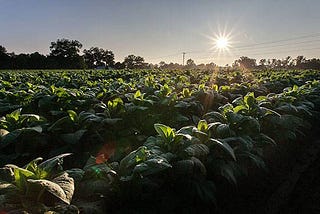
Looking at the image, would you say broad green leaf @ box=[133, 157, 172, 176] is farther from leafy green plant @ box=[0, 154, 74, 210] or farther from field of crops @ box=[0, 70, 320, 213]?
leafy green plant @ box=[0, 154, 74, 210]

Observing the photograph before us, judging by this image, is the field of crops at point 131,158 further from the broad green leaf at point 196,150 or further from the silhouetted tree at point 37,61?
the silhouetted tree at point 37,61

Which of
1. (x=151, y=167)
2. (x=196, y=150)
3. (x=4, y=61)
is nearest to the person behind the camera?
(x=151, y=167)

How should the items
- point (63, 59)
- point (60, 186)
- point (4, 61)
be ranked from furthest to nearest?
point (63, 59), point (4, 61), point (60, 186)

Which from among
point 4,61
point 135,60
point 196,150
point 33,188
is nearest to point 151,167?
point 196,150

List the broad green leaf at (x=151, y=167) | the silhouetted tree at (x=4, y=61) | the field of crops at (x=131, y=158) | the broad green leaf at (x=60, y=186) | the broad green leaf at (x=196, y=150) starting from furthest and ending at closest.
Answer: the silhouetted tree at (x=4, y=61), the broad green leaf at (x=196, y=150), the broad green leaf at (x=151, y=167), the field of crops at (x=131, y=158), the broad green leaf at (x=60, y=186)

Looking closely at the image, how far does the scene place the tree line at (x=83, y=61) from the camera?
176ft

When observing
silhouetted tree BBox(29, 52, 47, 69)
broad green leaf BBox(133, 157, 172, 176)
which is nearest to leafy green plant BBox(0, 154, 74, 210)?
broad green leaf BBox(133, 157, 172, 176)

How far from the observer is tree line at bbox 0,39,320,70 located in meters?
53.7

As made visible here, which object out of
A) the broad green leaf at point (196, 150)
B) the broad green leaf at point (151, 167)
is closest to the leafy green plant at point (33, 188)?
the broad green leaf at point (151, 167)

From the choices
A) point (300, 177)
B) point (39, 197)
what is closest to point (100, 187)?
point (39, 197)

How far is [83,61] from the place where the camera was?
64875 millimetres

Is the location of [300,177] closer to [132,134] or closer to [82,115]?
[132,134]

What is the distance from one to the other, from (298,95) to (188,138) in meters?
4.35

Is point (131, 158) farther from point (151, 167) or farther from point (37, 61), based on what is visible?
point (37, 61)
